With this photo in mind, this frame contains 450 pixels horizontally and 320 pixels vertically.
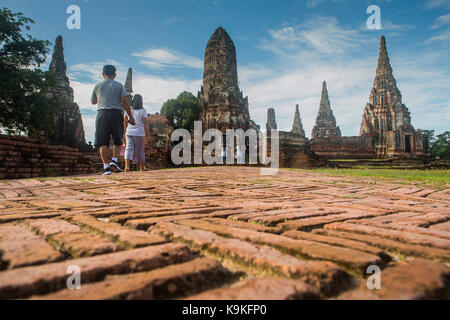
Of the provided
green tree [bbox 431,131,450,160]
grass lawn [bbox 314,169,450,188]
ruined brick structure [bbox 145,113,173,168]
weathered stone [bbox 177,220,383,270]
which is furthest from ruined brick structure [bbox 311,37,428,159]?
weathered stone [bbox 177,220,383,270]

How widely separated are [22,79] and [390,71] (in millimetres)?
39373

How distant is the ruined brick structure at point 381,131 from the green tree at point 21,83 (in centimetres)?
2713

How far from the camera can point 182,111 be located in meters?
37.6

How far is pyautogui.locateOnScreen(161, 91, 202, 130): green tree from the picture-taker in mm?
36906

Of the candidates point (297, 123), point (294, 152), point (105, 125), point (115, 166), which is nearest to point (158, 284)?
point (105, 125)

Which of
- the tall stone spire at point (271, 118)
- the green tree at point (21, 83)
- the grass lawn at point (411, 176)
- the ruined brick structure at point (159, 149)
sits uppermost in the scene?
the tall stone spire at point (271, 118)

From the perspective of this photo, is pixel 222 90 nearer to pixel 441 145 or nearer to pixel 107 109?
pixel 107 109

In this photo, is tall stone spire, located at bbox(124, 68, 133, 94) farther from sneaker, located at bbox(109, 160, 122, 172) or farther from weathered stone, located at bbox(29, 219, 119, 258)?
weathered stone, located at bbox(29, 219, 119, 258)

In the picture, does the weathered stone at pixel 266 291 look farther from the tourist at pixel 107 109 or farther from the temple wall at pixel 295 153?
the temple wall at pixel 295 153

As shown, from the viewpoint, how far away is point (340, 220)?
1.63 m

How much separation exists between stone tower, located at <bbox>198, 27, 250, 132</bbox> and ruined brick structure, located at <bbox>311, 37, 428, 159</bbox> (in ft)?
35.3

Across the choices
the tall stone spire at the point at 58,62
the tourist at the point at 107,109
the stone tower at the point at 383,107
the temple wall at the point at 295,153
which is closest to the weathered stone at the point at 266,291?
the tourist at the point at 107,109

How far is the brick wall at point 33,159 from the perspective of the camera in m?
5.49

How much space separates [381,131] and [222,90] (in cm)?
2002
